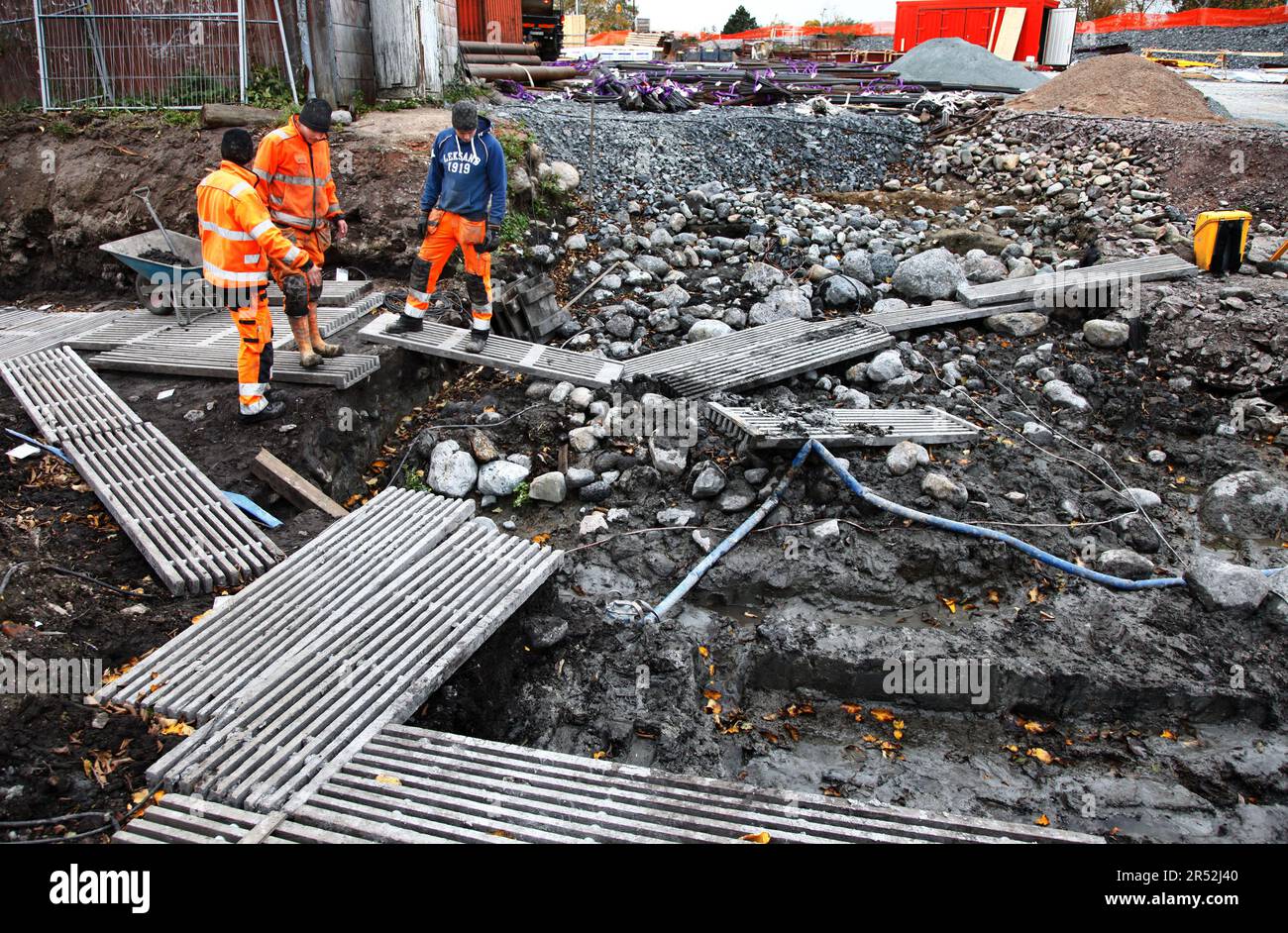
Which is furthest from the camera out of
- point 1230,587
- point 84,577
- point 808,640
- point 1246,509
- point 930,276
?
point 930,276

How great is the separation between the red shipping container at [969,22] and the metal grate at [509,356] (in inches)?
758

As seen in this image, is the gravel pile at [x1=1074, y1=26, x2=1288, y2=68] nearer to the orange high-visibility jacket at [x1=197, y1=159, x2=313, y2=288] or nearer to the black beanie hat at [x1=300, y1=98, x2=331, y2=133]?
the black beanie hat at [x1=300, y1=98, x2=331, y2=133]

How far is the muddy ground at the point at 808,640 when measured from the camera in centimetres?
335

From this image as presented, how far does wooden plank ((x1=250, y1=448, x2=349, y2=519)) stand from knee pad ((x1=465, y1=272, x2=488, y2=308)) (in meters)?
2.02

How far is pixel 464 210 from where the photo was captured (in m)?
5.84

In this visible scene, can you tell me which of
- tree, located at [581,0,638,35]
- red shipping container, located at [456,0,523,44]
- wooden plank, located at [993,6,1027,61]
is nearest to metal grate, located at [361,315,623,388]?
red shipping container, located at [456,0,523,44]

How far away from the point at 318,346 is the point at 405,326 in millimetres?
729

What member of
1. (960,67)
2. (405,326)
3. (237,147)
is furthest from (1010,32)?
(237,147)

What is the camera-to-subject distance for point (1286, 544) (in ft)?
16.2

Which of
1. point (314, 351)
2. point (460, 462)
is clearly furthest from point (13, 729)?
point (314, 351)

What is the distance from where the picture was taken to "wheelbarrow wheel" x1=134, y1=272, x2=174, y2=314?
6430mm

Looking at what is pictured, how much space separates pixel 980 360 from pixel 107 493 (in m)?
6.21

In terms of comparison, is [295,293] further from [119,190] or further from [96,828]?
[119,190]
